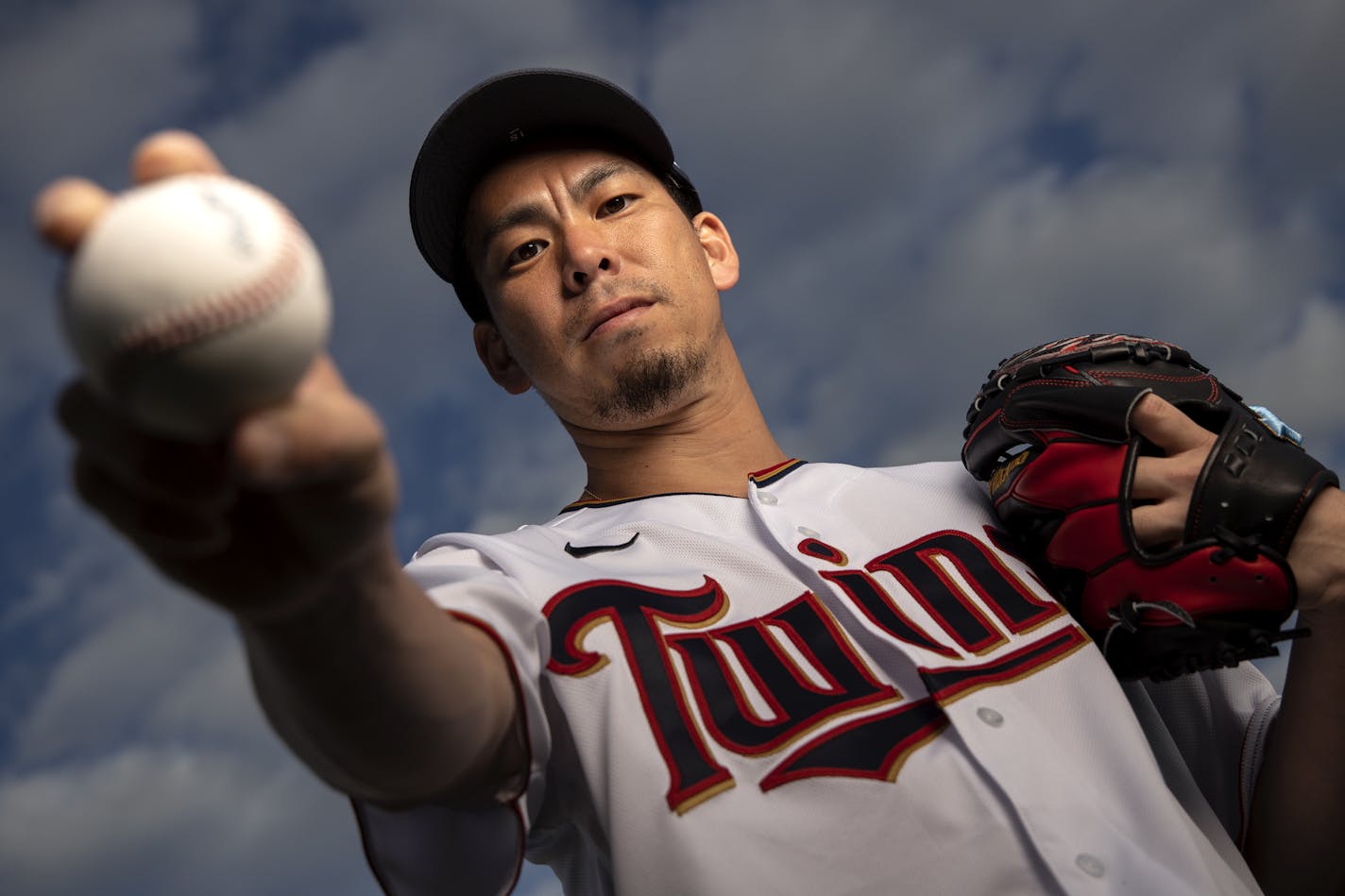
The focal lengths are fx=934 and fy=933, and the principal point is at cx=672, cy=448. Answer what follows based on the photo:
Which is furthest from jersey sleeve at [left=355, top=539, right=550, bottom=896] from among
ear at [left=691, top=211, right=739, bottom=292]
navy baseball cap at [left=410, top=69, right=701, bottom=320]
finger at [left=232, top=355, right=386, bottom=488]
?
ear at [left=691, top=211, right=739, bottom=292]

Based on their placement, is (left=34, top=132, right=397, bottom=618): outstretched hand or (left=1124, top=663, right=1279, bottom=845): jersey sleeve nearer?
(left=34, top=132, right=397, bottom=618): outstretched hand

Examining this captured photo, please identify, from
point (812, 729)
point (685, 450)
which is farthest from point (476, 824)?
point (685, 450)

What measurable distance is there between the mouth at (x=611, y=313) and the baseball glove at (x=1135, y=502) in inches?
39.9

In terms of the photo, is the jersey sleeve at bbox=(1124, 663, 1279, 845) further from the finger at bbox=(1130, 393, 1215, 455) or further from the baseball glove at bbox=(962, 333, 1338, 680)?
the finger at bbox=(1130, 393, 1215, 455)

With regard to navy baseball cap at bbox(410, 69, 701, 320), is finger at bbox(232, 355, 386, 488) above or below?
below

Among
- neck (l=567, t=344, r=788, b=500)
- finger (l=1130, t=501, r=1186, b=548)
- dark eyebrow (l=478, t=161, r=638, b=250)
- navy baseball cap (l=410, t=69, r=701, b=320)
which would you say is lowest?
finger (l=1130, t=501, r=1186, b=548)

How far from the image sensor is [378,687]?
45.4 inches

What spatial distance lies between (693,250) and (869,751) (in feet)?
5.61

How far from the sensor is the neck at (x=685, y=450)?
2727mm

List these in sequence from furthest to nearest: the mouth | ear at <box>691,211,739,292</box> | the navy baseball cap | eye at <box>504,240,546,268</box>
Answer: ear at <box>691,211,739,292</box>, the navy baseball cap, eye at <box>504,240,546,268</box>, the mouth

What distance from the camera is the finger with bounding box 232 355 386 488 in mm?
900

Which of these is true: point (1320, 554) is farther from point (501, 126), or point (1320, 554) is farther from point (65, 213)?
point (501, 126)

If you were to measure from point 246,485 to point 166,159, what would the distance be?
0.43m

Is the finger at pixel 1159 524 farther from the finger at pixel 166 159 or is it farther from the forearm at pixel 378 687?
the finger at pixel 166 159
